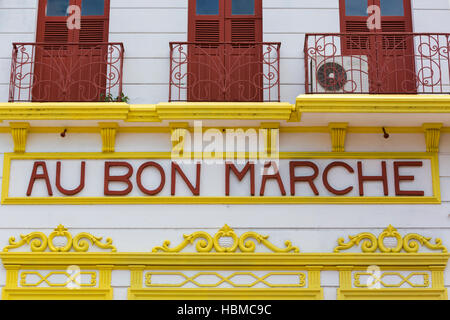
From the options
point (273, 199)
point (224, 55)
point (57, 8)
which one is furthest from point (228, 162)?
point (57, 8)

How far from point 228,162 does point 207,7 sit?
7.78 feet

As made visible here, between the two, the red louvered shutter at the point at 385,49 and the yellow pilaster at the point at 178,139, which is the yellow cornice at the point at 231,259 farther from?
the red louvered shutter at the point at 385,49

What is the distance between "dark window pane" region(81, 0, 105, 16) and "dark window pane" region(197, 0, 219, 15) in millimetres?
1317

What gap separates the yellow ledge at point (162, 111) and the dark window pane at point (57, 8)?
5.74 ft

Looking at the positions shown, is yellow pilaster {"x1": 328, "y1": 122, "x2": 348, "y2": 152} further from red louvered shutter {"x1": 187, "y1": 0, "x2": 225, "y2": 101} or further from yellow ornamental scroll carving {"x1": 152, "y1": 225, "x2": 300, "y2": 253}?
red louvered shutter {"x1": 187, "y1": 0, "x2": 225, "y2": 101}

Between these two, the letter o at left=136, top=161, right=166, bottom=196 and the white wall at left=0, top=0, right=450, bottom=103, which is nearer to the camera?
the letter o at left=136, top=161, right=166, bottom=196

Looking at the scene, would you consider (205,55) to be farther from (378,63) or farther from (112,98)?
(378,63)

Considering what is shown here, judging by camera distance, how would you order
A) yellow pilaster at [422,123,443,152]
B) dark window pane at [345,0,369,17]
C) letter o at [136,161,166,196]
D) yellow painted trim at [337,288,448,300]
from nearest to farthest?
yellow painted trim at [337,288,448,300]
letter o at [136,161,166,196]
yellow pilaster at [422,123,443,152]
dark window pane at [345,0,369,17]

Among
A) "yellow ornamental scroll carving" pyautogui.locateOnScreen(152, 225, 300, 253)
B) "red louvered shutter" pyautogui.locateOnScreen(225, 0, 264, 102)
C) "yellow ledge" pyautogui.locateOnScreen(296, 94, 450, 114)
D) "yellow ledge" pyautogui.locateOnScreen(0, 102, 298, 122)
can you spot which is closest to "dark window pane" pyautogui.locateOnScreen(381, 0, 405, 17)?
"red louvered shutter" pyautogui.locateOnScreen(225, 0, 264, 102)

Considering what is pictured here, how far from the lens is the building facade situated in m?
8.16

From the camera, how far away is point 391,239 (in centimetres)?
825

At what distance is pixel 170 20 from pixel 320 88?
7.41ft

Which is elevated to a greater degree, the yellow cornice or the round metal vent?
the round metal vent
